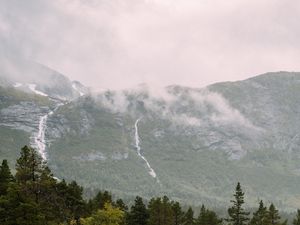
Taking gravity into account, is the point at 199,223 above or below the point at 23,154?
below

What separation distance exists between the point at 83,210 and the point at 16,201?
36659 millimetres

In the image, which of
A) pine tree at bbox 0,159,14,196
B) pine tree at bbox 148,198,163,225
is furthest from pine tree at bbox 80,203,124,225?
pine tree at bbox 148,198,163,225

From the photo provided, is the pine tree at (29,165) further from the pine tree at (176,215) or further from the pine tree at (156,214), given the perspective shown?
the pine tree at (176,215)

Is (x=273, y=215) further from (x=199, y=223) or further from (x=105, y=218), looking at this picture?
(x=105, y=218)

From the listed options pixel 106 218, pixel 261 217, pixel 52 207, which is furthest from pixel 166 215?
pixel 106 218

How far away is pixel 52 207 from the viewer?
6825 centimetres

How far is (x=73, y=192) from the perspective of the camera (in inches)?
3083

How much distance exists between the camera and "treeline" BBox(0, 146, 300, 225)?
154ft

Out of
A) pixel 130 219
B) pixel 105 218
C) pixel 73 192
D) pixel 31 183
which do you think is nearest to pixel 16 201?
pixel 31 183

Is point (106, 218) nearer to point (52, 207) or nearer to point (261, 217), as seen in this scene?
point (52, 207)

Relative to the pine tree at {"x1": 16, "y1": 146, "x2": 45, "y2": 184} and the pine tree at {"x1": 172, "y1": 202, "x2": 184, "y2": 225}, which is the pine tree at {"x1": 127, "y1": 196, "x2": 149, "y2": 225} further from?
the pine tree at {"x1": 16, "y1": 146, "x2": 45, "y2": 184}

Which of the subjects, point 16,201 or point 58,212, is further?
point 58,212

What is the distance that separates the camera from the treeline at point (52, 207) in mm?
47031

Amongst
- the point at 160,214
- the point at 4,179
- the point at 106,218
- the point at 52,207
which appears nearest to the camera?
the point at 106,218
